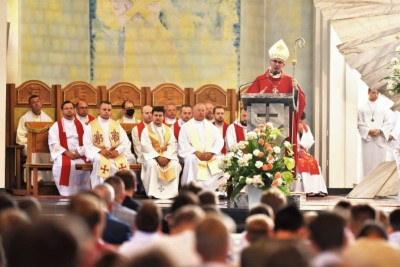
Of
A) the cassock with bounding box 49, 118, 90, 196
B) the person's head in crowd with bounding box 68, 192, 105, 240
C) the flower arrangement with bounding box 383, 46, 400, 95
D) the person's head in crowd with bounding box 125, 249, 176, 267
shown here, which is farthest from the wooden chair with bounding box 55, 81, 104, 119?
the person's head in crowd with bounding box 125, 249, 176, 267

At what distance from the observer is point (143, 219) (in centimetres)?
599

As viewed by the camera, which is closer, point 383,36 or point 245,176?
point 245,176

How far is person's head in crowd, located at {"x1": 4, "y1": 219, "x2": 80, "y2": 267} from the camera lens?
3.30 metres

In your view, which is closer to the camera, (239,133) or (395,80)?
(395,80)

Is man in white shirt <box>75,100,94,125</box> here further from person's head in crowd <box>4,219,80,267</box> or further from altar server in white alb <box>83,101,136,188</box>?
person's head in crowd <box>4,219,80,267</box>

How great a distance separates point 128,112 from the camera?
16.3 metres

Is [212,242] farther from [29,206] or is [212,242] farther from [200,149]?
[200,149]

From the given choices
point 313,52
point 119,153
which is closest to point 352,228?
point 119,153

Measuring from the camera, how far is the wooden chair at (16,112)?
15.6m

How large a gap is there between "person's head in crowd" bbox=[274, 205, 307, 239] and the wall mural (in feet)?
43.3

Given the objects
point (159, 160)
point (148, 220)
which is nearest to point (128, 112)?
point (159, 160)

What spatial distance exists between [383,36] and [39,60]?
19.7 ft

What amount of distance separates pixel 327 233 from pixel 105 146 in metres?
10.6

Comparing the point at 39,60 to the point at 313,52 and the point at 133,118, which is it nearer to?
the point at 133,118
